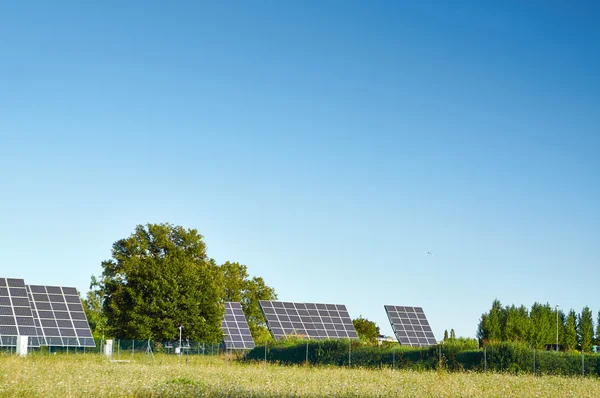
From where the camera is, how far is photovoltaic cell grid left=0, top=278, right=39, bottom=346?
1737 inches

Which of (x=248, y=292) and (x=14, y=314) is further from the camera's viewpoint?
(x=248, y=292)

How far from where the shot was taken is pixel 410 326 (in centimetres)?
5997

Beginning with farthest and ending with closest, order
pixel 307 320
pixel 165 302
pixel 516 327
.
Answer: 1. pixel 516 327
2. pixel 165 302
3. pixel 307 320

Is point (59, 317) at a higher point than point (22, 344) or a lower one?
higher

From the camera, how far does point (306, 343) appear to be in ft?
161

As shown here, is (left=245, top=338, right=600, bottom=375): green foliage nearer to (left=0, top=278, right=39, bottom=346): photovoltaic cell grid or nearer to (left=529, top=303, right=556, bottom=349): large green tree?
(left=0, top=278, right=39, bottom=346): photovoltaic cell grid

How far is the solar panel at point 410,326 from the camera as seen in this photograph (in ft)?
190

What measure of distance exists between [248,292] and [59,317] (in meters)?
44.2

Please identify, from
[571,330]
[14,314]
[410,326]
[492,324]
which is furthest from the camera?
[571,330]

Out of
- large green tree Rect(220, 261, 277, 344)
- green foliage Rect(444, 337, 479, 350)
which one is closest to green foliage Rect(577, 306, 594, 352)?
large green tree Rect(220, 261, 277, 344)

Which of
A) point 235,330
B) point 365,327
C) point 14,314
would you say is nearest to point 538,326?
point 365,327

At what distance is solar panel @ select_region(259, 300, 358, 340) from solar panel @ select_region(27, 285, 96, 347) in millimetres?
13858

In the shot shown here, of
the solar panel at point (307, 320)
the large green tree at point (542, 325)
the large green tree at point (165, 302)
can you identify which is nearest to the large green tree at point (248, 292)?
the large green tree at point (165, 302)

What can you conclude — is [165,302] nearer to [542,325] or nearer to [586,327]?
[542,325]
